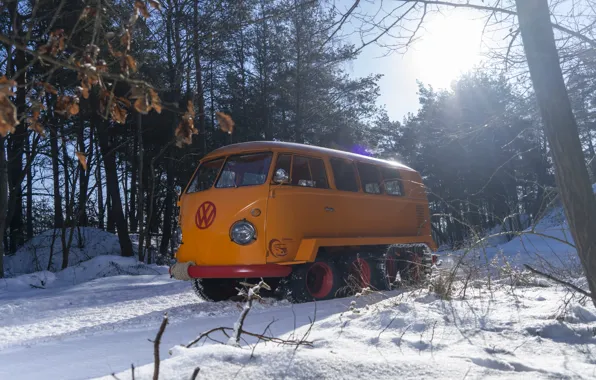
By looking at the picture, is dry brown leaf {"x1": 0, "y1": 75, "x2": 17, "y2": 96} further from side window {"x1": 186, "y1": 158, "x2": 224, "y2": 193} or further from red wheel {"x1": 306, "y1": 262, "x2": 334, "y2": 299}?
red wheel {"x1": 306, "y1": 262, "x2": 334, "y2": 299}

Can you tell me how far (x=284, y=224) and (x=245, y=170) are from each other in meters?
1.05

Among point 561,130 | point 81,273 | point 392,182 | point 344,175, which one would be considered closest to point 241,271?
point 344,175

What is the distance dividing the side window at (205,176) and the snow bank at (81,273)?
20.6 feet

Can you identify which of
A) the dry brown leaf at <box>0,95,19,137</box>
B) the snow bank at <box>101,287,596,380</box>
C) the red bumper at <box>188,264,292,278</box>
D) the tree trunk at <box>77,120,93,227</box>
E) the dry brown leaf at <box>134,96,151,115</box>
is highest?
the tree trunk at <box>77,120,93,227</box>

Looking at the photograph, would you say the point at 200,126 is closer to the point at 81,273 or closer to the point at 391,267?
the point at 81,273

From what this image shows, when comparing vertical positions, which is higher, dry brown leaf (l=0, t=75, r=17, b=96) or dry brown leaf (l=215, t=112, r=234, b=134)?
dry brown leaf (l=0, t=75, r=17, b=96)

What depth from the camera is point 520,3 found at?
434cm

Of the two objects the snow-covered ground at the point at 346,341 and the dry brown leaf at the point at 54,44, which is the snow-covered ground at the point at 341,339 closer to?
the snow-covered ground at the point at 346,341

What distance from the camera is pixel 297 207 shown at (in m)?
7.55

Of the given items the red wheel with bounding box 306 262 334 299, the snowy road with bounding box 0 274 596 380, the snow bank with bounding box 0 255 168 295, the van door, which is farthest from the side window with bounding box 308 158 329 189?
the snow bank with bounding box 0 255 168 295

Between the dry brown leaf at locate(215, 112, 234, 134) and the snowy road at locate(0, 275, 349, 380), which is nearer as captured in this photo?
the dry brown leaf at locate(215, 112, 234, 134)

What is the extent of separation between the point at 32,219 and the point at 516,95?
27.2 metres

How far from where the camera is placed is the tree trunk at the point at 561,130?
4.16m

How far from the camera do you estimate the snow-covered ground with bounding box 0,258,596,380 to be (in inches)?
112
